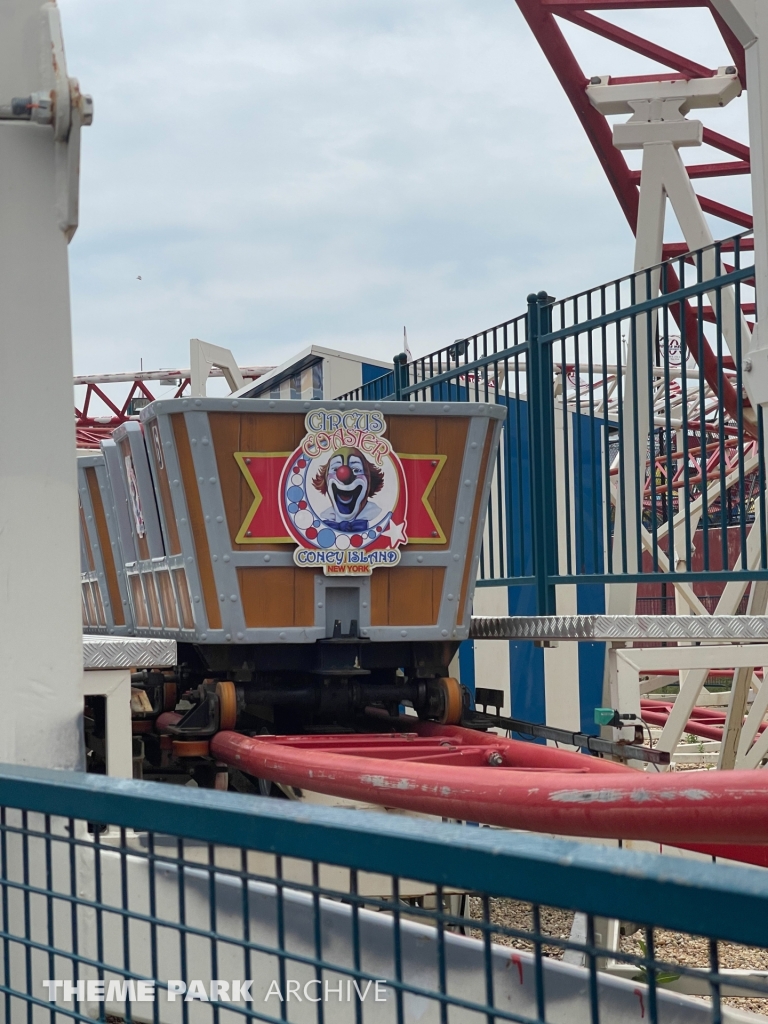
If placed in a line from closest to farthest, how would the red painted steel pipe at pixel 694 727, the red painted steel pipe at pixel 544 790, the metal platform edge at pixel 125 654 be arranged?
the red painted steel pipe at pixel 544 790 < the metal platform edge at pixel 125 654 < the red painted steel pipe at pixel 694 727

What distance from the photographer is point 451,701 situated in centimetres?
550

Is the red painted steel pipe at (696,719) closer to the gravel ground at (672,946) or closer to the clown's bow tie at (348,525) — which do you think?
the gravel ground at (672,946)

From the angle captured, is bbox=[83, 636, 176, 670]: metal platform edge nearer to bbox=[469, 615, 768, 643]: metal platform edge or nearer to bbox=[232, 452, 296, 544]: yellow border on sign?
bbox=[232, 452, 296, 544]: yellow border on sign

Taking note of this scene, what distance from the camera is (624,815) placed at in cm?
321

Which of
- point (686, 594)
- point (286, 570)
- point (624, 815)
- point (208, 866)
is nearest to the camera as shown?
point (208, 866)

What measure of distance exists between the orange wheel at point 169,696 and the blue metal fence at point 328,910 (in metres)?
1.76

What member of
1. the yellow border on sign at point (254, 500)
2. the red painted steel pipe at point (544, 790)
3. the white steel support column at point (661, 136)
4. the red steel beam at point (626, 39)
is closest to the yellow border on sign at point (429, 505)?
the yellow border on sign at point (254, 500)

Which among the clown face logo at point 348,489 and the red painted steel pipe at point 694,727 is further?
the red painted steel pipe at point 694,727

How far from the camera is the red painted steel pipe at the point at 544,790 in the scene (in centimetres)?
303

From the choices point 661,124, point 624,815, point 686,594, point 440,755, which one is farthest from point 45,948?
point 686,594

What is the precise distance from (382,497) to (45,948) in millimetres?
3211

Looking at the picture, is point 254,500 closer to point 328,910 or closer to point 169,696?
point 169,696

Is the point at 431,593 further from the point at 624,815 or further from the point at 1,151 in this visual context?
the point at 1,151

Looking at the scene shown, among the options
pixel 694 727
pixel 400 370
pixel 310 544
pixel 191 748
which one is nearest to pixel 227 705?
pixel 191 748
